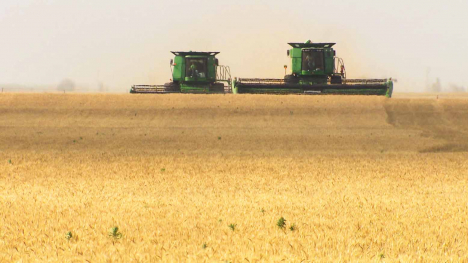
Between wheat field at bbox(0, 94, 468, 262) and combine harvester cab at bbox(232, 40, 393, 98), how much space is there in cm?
194

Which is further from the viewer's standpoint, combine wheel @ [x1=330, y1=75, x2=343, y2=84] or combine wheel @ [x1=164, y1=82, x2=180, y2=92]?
combine wheel @ [x1=164, y1=82, x2=180, y2=92]

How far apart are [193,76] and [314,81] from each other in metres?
9.49

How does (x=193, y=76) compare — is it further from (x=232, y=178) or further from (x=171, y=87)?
(x=232, y=178)

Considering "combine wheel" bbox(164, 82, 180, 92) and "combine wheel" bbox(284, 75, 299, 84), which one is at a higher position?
"combine wheel" bbox(284, 75, 299, 84)

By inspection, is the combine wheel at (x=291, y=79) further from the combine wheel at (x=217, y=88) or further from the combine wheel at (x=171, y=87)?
the combine wheel at (x=171, y=87)

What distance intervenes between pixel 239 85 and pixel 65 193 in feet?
83.5

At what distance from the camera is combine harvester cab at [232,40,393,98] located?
39.8 meters

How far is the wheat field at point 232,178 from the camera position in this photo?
9711 millimetres

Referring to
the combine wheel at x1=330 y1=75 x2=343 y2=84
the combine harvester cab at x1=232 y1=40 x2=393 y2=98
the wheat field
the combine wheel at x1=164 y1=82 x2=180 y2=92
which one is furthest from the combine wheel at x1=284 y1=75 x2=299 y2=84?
the combine wheel at x1=164 y1=82 x2=180 y2=92

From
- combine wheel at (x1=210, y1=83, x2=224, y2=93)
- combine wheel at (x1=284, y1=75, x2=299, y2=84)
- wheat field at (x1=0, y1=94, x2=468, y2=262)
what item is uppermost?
combine wheel at (x1=284, y1=75, x2=299, y2=84)

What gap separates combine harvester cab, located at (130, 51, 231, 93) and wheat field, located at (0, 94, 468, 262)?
2.85 metres

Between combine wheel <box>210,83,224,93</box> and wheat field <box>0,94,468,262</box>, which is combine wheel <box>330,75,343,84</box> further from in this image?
combine wheel <box>210,83,224,93</box>

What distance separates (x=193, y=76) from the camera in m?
41.2

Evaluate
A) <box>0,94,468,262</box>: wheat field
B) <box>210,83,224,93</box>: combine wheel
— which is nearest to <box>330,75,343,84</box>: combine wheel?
<box>0,94,468,262</box>: wheat field
